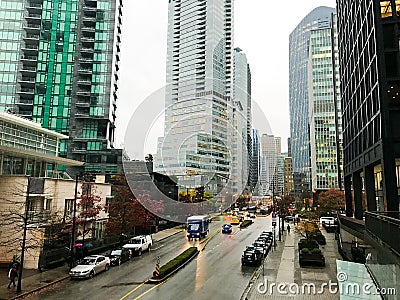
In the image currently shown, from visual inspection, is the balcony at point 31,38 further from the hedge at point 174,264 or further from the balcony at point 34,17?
the hedge at point 174,264

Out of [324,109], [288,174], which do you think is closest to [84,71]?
[324,109]

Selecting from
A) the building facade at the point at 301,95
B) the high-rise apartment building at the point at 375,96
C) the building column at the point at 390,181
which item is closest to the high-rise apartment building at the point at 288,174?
the building facade at the point at 301,95

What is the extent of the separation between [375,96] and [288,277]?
49.9 feet

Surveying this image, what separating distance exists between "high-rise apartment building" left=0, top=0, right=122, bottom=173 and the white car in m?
50.4

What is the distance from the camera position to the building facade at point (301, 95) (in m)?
127

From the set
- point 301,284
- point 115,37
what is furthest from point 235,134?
point 115,37

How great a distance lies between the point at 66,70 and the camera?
74.3 meters

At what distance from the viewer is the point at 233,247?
33.6m

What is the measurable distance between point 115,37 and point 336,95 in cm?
6676

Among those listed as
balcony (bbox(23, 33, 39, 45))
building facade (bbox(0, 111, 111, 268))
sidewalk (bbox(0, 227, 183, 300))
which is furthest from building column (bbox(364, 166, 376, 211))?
balcony (bbox(23, 33, 39, 45))

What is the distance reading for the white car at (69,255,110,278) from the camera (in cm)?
2027

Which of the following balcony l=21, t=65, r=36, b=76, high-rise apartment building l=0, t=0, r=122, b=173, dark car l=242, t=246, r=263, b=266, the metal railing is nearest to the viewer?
the metal railing

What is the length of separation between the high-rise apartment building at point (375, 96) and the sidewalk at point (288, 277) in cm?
501

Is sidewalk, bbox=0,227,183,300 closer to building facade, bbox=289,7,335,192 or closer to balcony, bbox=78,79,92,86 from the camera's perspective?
balcony, bbox=78,79,92,86
